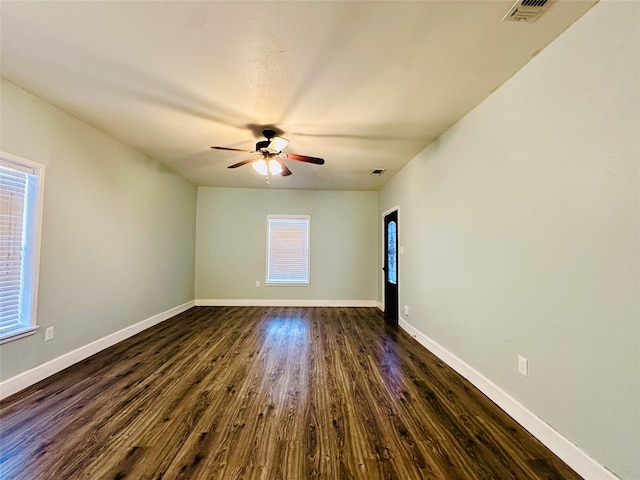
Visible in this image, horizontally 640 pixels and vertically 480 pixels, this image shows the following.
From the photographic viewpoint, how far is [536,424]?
179 cm

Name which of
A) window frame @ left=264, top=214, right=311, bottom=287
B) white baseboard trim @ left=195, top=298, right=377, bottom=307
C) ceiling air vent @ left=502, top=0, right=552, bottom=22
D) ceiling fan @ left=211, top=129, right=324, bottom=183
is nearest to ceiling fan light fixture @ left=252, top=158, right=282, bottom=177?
ceiling fan @ left=211, top=129, right=324, bottom=183

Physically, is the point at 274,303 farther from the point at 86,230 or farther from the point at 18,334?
the point at 18,334

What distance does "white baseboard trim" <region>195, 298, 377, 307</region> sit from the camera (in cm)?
595

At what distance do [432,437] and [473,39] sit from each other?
2.54m

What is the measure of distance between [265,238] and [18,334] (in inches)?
161

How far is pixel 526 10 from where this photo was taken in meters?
1.53

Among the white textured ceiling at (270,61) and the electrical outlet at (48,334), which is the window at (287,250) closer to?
the white textured ceiling at (270,61)

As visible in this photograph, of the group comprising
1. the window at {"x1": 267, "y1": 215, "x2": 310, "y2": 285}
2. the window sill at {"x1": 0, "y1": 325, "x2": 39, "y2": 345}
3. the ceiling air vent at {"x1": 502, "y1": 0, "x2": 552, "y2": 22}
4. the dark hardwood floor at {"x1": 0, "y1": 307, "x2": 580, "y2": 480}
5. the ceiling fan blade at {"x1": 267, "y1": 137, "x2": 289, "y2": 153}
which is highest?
the ceiling air vent at {"x1": 502, "y1": 0, "x2": 552, "y2": 22}

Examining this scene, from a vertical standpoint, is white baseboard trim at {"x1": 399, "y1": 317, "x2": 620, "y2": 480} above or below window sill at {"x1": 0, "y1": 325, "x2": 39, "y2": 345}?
below

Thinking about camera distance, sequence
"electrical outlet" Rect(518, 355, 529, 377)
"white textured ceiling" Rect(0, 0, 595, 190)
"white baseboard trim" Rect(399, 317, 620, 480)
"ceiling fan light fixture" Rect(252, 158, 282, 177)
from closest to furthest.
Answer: "white baseboard trim" Rect(399, 317, 620, 480), "white textured ceiling" Rect(0, 0, 595, 190), "electrical outlet" Rect(518, 355, 529, 377), "ceiling fan light fixture" Rect(252, 158, 282, 177)

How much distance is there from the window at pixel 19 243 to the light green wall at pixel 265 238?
354 cm

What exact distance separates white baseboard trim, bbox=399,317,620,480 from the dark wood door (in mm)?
2048

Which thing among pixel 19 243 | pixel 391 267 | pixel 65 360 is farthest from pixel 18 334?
pixel 391 267

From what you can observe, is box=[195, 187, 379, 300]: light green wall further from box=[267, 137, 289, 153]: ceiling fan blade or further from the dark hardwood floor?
box=[267, 137, 289, 153]: ceiling fan blade
